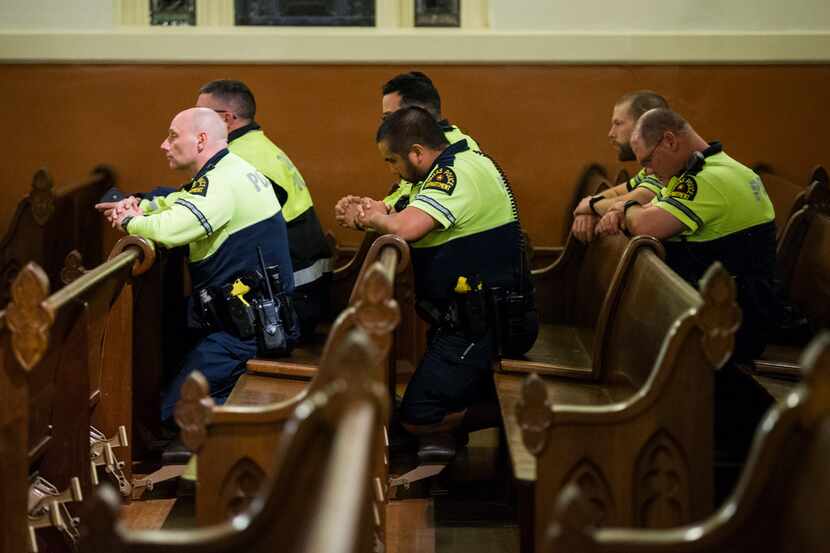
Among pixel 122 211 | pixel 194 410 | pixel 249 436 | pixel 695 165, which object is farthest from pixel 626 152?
pixel 194 410

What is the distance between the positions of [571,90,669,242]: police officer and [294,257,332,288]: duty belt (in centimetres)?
110

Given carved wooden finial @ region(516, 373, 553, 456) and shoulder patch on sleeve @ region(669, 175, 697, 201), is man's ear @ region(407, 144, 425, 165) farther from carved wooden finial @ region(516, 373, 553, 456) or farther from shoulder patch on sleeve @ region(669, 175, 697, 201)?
carved wooden finial @ region(516, 373, 553, 456)

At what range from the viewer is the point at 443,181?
4.99 m

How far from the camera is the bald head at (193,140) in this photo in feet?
17.1

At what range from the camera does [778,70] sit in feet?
24.0

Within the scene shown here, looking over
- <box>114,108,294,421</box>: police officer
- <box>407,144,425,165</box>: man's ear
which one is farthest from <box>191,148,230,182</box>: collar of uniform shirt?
<box>407,144,425,165</box>: man's ear

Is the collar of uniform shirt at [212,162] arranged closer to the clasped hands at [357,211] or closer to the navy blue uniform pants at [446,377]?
the clasped hands at [357,211]

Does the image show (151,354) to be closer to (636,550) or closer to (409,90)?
(409,90)

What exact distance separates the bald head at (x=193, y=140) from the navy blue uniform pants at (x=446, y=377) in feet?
3.82

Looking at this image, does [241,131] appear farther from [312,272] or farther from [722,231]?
[722,231]

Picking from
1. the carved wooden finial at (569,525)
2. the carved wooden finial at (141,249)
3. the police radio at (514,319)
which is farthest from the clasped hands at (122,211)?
the carved wooden finial at (569,525)

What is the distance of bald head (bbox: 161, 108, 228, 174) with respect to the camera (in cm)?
521

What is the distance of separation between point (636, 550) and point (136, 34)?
217 inches

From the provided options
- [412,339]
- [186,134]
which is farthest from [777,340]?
[186,134]
